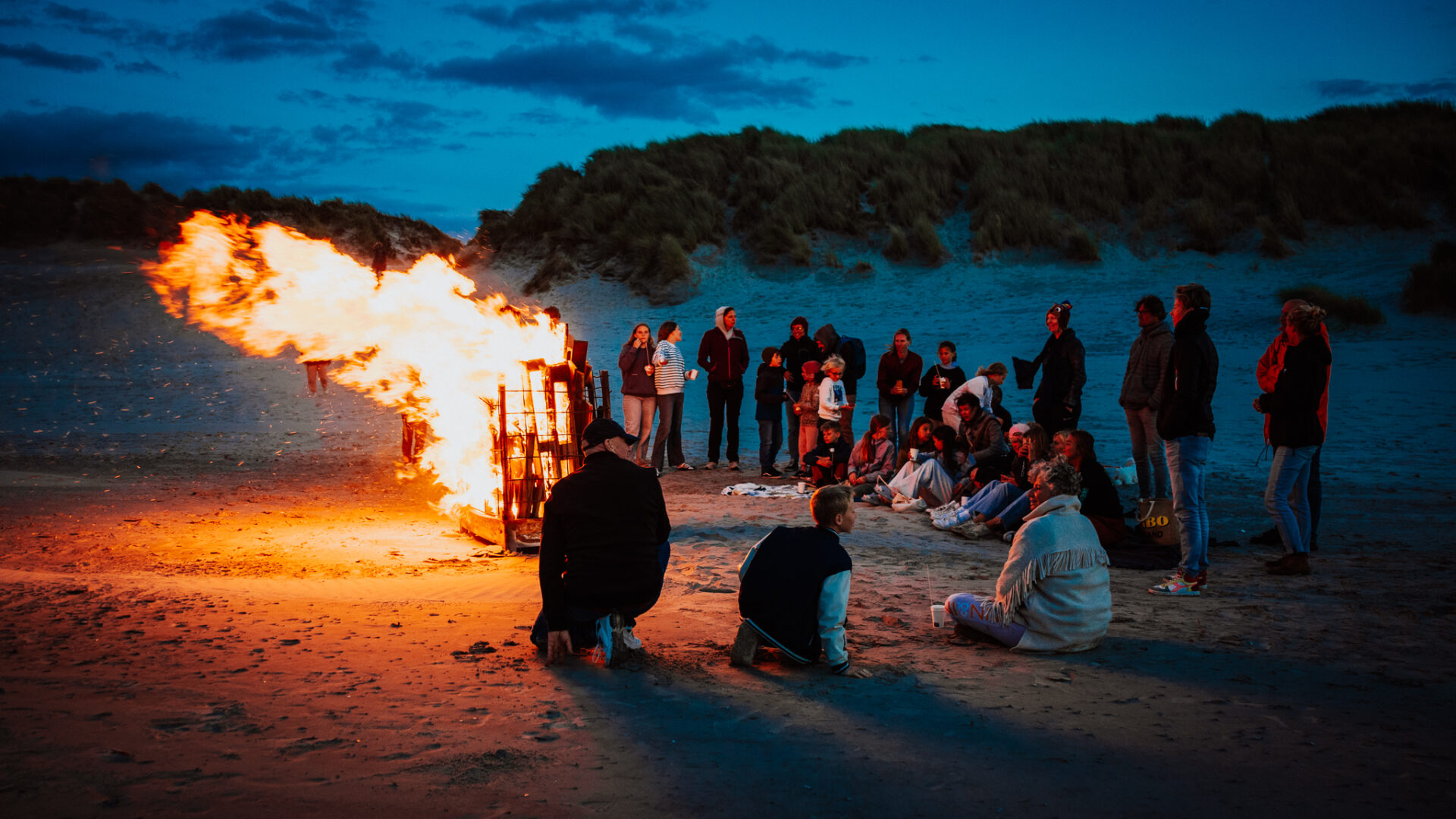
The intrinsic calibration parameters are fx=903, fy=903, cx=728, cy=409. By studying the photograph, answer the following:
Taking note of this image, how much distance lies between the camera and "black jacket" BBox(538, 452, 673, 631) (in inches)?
189

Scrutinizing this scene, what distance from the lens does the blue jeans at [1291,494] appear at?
6797mm

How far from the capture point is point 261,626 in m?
5.26

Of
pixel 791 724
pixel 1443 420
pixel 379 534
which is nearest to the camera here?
pixel 791 724

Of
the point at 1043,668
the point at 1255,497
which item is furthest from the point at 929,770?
the point at 1255,497

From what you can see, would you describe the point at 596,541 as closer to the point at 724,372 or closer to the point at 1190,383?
the point at 1190,383

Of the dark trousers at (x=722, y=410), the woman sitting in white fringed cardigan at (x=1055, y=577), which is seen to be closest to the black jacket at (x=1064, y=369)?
the dark trousers at (x=722, y=410)

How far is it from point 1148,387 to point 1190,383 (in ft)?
6.07

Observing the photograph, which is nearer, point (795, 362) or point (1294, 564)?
point (1294, 564)

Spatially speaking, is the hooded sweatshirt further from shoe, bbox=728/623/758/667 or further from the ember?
shoe, bbox=728/623/758/667

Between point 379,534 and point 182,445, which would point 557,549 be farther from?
point 182,445

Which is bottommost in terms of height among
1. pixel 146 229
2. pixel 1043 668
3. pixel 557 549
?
pixel 1043 668

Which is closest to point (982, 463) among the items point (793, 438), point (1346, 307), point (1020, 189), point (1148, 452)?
point (1148, 452)

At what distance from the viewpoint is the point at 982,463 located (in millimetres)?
9438

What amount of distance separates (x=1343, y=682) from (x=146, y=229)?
137 ft
